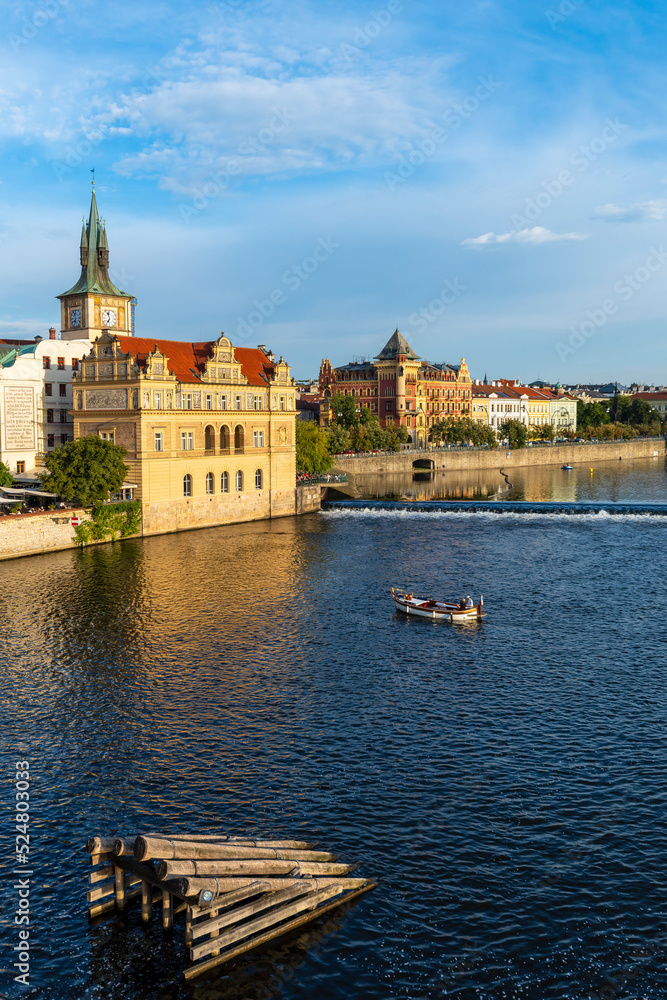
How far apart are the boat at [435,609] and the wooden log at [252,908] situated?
28.8 m

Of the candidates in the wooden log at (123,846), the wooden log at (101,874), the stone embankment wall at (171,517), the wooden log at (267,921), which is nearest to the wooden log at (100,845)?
the wooden log at (123,846)

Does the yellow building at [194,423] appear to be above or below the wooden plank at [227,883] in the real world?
above

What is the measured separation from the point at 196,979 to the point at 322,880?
3892 mm

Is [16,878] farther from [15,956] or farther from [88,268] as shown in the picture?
[88,268]

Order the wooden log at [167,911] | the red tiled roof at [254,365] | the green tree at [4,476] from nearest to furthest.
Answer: the wooden log at [167,911] → the green tree at [4,476] → the red tiled roof at [254,365]

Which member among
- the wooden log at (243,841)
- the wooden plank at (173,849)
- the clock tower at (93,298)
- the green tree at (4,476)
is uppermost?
the clock tower at (93,298)

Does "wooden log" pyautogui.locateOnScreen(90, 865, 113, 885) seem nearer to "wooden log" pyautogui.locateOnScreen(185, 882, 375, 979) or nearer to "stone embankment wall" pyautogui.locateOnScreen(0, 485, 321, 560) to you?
"wooden log" pyautogui.locateOnScreen(185, 882, 375, 979)

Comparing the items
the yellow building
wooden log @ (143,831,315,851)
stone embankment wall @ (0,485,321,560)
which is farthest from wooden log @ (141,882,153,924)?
the yellow building

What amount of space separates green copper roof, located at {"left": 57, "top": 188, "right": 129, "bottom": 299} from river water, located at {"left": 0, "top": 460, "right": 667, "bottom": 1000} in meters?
48.2

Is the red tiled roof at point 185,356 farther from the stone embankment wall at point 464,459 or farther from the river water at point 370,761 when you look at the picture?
the stone embankment wall at point 464,459

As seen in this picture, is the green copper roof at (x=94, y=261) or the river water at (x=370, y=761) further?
the green copper roof at (x=94, y=261)

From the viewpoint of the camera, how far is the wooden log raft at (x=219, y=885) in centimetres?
1931

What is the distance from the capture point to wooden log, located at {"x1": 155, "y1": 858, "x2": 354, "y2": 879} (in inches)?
751

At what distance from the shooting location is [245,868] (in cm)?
2014
